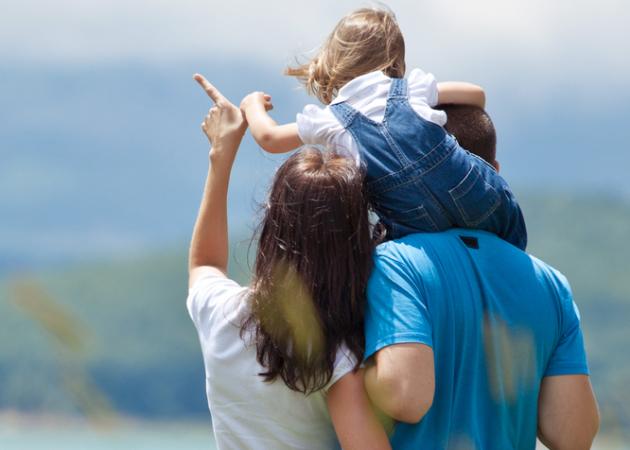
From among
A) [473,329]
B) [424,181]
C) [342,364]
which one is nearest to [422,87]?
[424,181]

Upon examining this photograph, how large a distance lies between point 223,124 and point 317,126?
0.92ft

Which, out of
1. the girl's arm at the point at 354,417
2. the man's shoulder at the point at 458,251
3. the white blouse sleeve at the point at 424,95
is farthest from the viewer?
the white blouse sleeve at the point at 424,95

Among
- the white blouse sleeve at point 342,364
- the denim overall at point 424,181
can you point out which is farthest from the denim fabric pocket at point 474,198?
the white blouse sleeve at point 342,364

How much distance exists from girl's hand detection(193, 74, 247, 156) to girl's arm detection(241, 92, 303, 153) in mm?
28

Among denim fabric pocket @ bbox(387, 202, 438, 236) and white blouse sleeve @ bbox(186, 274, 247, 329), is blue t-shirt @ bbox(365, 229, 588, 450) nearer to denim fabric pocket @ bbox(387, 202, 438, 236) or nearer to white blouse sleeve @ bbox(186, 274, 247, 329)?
denim fabric pocket @ bbox(387, 202, 438, 236)

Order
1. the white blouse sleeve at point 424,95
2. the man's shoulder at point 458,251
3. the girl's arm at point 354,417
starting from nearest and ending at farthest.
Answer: the girl's arm at point 354,417, the man's shoulder at point 458,251, the white blouse sleeve at point 424,95

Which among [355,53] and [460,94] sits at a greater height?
[355,53]

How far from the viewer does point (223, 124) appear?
7.73ft

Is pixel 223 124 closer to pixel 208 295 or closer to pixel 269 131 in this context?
pixel 269 131

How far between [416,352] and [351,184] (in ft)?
1.07

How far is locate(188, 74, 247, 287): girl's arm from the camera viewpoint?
2.20 metres

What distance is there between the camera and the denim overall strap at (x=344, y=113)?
213 cm

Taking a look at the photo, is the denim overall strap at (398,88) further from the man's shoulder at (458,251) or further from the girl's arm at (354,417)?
the girl's arm at (354,417)

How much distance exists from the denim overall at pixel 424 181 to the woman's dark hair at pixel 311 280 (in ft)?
0.42
